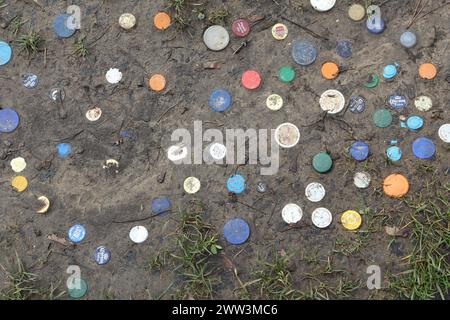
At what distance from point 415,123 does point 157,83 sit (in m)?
1.70

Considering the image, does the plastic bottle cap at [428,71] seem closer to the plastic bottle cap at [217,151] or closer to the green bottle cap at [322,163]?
the green bottle cap at [322,163]

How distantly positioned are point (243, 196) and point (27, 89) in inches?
65.5

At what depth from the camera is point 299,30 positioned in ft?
11.2

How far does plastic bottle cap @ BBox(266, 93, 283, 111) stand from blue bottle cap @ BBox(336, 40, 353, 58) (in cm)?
51

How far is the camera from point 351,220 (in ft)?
10.2

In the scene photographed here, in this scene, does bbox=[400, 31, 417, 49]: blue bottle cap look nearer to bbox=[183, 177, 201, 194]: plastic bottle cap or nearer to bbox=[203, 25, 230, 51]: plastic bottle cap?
bbox=[203, 25, 230, 51]: plastic bottle cap

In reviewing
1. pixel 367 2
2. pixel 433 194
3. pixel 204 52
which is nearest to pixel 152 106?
pixel 204 52

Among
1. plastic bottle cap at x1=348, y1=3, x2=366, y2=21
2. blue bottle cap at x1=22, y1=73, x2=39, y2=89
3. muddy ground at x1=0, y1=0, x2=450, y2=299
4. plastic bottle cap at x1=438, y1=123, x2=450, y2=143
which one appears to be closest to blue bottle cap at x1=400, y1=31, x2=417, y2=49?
muddy ground at x1=0, y1=0, x2=450, y2=299

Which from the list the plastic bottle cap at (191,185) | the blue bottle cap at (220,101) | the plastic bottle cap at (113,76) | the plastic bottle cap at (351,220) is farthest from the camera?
the plastic bottle cap at (113,76)

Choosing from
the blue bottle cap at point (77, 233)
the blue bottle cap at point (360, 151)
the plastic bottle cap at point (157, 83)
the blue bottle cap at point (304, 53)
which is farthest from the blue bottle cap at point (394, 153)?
the blue bottle cap at point (77, 233)

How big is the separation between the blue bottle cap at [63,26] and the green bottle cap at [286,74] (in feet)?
4.85

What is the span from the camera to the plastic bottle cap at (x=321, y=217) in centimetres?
312

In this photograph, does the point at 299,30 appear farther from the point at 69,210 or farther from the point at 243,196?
the point at 69,210

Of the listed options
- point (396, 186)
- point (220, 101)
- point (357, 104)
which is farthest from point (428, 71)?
point (220, 101)
